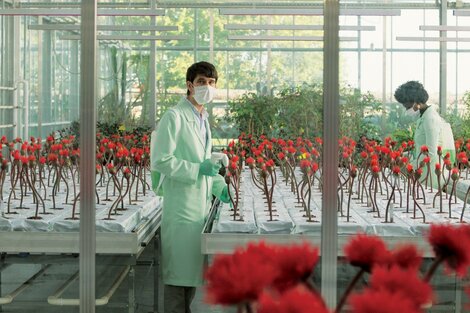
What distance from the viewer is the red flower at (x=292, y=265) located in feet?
4.33

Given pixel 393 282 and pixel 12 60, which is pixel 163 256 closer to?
pixel 12 60

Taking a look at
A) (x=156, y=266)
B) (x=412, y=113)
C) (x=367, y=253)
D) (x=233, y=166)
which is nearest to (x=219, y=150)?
(x=233, y=166)

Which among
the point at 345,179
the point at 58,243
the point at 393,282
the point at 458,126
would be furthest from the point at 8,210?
the point at 393,282

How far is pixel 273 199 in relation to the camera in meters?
3.98

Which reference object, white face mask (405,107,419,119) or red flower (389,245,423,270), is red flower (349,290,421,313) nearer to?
red flower (389,245,423,270)

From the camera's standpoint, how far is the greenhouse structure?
362 centimetres

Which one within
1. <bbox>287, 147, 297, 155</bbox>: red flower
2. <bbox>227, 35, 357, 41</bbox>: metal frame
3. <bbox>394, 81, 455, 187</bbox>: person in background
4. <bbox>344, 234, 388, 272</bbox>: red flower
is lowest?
<bbox>344, 234, 388, 272</bbox>: red flower

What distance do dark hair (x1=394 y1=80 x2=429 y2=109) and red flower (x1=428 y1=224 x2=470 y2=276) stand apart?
97.2 inches

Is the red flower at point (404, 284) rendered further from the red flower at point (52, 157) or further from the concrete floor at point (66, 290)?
the red flower at point (52, 157)

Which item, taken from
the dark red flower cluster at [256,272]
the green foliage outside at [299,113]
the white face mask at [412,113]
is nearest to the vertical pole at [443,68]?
the white face mask at [412,113]

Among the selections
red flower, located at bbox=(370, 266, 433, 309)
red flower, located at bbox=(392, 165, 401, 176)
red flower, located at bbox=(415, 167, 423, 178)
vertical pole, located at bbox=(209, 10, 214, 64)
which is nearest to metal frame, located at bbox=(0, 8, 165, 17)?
vertical pole, located at bbox=(209, 10, 214, 64)

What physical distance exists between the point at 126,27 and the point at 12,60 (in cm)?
74

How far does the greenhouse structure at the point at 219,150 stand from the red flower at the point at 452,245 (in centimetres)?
203

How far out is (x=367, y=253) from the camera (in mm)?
1397
